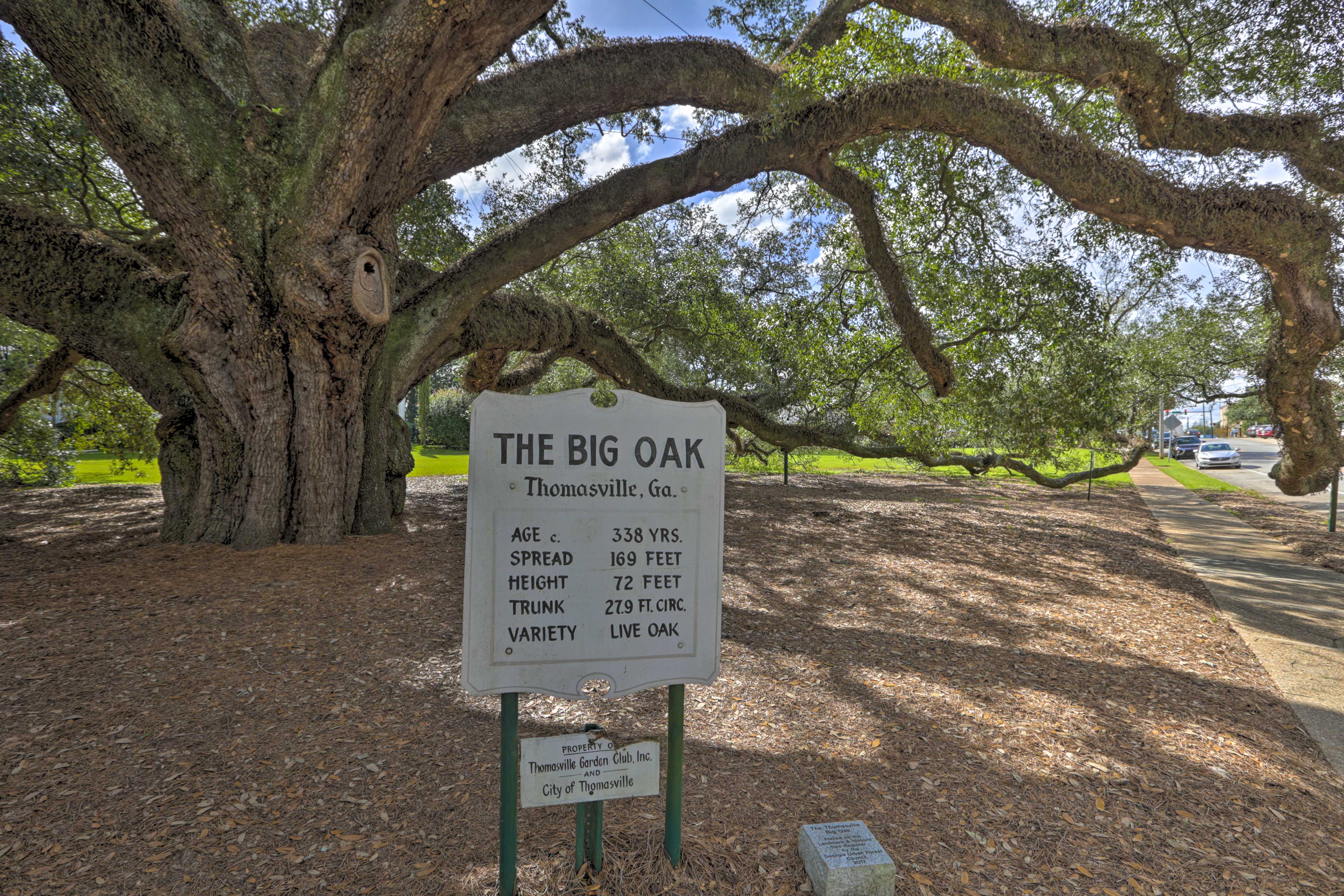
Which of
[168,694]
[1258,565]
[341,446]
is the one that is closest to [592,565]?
[168,694]

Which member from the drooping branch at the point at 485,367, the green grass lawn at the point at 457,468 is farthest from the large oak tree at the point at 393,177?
Result: the green grass lawn at the point at 457,468

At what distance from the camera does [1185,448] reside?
4250 cm

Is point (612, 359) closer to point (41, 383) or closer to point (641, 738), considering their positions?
point (641, 738)

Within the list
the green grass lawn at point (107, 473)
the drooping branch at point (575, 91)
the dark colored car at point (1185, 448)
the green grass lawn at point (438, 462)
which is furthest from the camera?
the dark colored car at point (1185, 448)

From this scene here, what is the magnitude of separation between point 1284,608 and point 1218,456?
32.0m

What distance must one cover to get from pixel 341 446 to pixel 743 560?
467cm

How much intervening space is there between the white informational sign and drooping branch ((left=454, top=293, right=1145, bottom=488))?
526 cm

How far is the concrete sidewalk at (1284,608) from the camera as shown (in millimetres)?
4184

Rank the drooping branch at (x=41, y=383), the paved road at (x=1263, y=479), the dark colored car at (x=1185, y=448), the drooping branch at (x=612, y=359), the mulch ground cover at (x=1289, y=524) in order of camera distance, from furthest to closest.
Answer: the dark colored car at (x=1185, y=448) → the paved road at (x=1263, y=479) → the mulch ground cover at (x=1289, y=524) → the drooping branch at (x=41, y=383) → the drooping branch at (x=612, y=359)

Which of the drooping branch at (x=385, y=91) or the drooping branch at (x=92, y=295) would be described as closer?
the drooping branch at (x=385, y=91)

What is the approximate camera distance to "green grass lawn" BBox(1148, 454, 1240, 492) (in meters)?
21.1

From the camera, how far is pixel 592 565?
2.18 metres

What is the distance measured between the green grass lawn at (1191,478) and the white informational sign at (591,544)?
2448 centimetres

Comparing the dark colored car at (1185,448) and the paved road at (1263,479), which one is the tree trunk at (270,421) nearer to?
the paved road at (1263,479)
